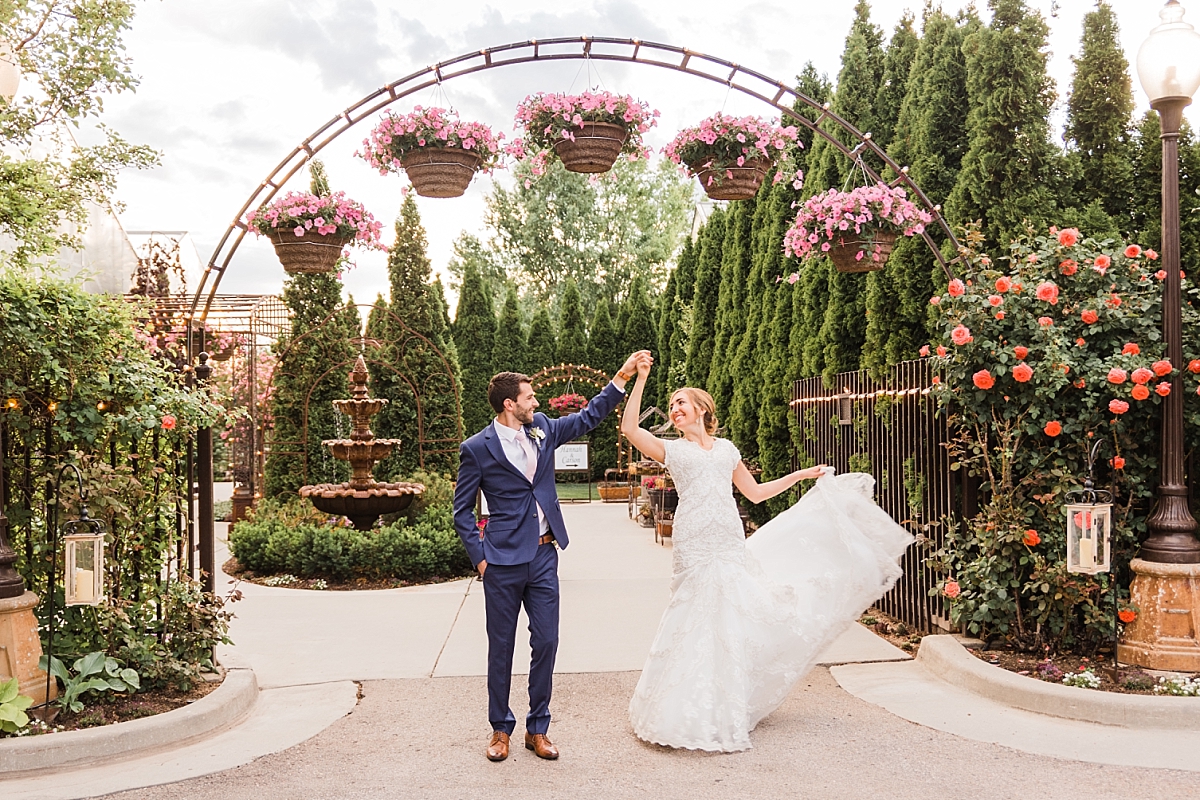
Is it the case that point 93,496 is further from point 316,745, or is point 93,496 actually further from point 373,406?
point 373,406

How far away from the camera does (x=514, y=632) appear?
13.9ft

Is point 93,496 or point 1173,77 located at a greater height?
point 1173,77

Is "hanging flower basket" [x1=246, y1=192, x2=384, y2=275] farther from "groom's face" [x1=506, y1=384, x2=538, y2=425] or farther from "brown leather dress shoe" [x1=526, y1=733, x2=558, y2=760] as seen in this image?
"brown leather dress shoe" [x1=526, y1=733, x2=558, y2=760]

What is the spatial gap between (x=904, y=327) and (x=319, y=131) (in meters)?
5.06

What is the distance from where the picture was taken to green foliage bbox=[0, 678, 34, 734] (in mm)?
4152

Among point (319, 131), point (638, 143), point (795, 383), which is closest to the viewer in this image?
point (319, 131)

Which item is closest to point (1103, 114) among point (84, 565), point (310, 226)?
point (310, 226)

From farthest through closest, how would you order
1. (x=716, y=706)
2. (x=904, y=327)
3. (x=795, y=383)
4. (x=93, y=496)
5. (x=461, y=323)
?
→ 1. (x=461, y=323)
2. (x=795, y=383)
3. (x=904, y=327)
4. (x=93, y=496)
5. (x=716, y=706)

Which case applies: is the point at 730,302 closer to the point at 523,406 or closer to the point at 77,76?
the point at 77,76

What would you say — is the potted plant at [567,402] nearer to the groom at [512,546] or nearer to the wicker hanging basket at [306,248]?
the wicker hanging basket at [306,248]

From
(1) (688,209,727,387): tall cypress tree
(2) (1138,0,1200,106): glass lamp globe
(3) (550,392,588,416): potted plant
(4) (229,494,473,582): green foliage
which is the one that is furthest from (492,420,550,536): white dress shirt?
(3) (550,392,588,416): potted plant

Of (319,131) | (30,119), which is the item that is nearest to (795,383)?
(319,131)

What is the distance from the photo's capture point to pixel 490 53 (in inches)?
237

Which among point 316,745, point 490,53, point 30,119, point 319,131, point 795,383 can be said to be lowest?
point 316,745
